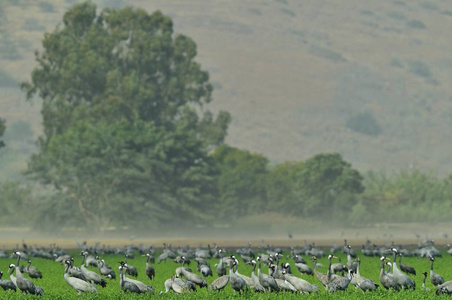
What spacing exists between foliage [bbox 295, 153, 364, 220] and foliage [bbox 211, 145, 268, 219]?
20.9 ft

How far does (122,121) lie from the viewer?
131875mm

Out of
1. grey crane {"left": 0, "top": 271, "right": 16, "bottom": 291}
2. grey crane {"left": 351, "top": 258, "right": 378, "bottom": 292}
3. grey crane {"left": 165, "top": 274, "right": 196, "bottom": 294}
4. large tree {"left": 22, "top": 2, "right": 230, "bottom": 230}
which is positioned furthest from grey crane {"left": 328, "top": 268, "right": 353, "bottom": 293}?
large tree {"left": 22, "top": 2, "right": 230, "bottom": 230}

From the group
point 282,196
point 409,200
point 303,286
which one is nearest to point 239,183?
point 282,196

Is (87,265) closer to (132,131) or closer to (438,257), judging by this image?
(438,257)

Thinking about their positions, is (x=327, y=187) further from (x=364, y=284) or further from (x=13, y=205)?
(x=364, y=284)

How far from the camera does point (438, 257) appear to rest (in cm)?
6938

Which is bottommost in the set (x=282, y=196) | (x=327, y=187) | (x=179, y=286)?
(x=179, y=286)

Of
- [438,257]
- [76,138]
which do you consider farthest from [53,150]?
[438,257]

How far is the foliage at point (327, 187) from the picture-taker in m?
144

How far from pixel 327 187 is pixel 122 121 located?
33.6 metres

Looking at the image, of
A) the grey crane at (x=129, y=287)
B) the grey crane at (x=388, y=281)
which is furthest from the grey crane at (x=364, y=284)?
the grey crane at (x=129, y=287)

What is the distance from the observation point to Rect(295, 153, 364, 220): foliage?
474 feet

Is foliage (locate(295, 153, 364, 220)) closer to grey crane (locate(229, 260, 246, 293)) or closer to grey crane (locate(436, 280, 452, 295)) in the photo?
grey crane (locate(229, 260, 246, 293))

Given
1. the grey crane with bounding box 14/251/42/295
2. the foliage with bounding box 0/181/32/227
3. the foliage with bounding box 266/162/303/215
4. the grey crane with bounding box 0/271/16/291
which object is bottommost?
the grey crane with bounding box 0/271/16/291
